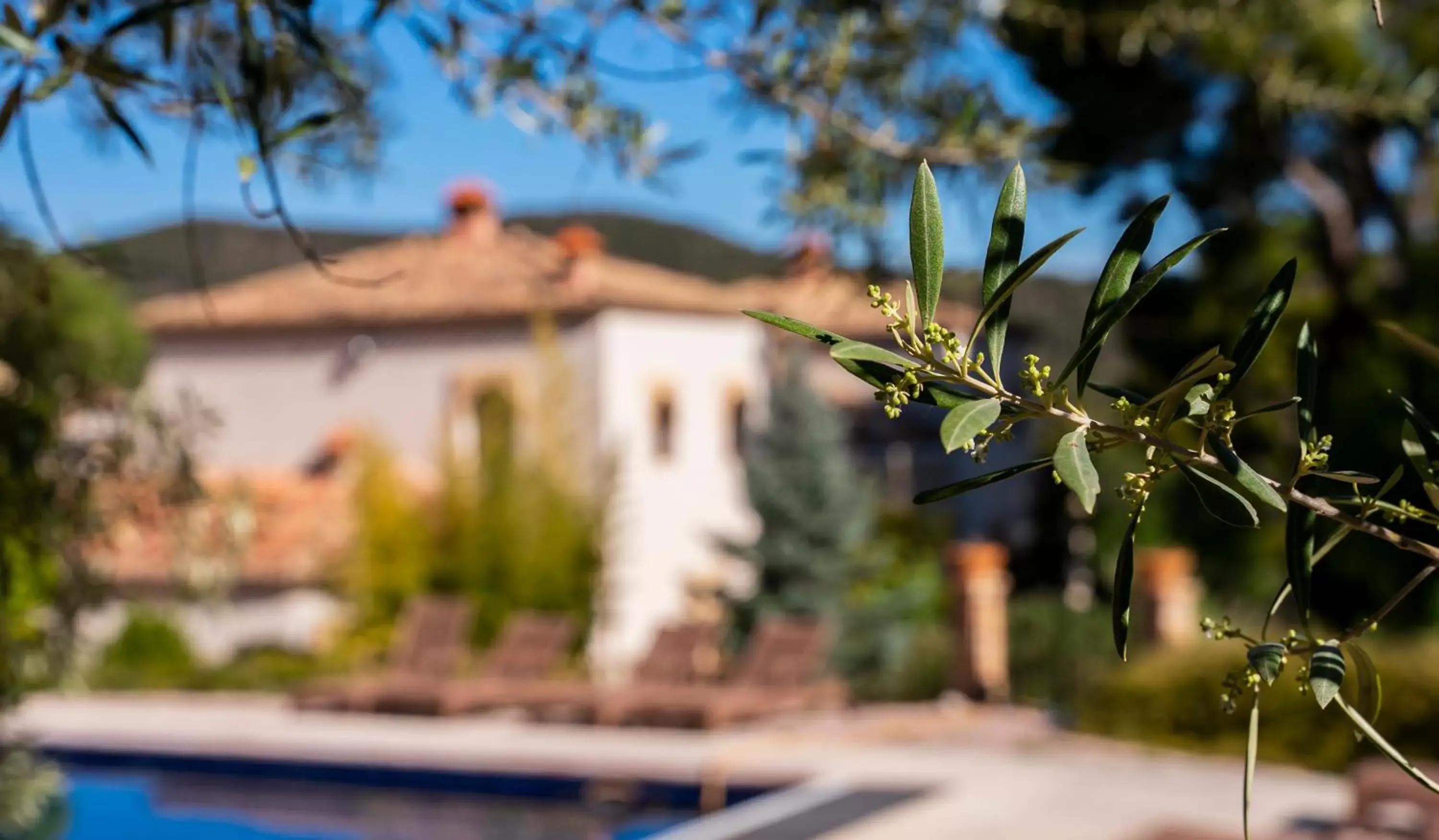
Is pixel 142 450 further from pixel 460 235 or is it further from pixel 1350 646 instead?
pixel 460 235

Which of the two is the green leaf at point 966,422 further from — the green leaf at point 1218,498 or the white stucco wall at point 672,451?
the white stucco wall at point 672,451

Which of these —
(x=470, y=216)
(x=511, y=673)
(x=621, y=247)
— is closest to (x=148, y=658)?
(x=511, y=673)

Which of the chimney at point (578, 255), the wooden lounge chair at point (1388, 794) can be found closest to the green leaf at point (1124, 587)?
the wooden lounge chair at point (1388, 794)

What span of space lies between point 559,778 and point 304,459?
46.7 ft

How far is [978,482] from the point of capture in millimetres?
1473

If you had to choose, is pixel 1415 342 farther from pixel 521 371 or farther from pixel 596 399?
pixel 521 371

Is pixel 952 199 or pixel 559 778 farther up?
pixel 952 199

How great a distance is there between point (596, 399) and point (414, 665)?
6693 millimetres

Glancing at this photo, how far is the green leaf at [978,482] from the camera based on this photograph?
1412mm

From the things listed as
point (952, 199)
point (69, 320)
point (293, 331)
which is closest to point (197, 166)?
point (952, 199)

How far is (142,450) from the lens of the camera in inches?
248

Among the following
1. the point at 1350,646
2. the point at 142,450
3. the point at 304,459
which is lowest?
the point at 1350,646

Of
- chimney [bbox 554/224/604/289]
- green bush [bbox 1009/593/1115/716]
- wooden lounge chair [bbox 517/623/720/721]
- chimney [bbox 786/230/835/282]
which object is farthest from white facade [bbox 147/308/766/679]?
chimney [bbox 786/230/835/282]

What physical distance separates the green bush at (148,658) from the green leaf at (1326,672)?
770 inches
